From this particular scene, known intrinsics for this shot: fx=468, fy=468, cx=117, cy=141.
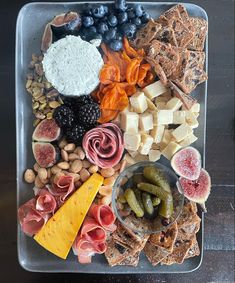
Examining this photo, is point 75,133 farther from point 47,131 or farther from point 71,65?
point 71,65

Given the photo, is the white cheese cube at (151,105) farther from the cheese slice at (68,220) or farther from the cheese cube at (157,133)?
the cheese slice at (68,220)

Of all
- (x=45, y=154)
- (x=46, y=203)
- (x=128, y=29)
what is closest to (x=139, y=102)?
(x=128, y=29)

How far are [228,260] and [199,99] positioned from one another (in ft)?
2.12

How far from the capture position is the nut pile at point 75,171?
1.67 meters

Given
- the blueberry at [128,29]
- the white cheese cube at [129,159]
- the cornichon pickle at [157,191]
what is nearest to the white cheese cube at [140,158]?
the white cheese cube at [129,159]

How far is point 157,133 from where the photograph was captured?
1.70 meters

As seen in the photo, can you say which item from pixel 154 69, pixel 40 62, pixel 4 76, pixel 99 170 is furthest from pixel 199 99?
pixel 4 76

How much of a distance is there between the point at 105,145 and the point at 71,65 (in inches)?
12.2

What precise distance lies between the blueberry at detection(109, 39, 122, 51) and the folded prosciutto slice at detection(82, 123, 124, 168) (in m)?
0.27

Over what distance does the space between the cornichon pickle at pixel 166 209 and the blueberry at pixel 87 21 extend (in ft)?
2.24

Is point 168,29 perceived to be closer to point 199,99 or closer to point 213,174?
point 199,99

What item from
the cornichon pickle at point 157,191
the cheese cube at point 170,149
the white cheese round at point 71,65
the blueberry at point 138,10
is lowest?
the cornichon pickle at point 157,191

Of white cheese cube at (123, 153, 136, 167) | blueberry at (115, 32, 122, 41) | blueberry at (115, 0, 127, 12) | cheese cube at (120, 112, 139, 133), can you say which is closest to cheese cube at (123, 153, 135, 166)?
white cheese cube at (123, 153, 136, 167)

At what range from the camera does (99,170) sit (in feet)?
5.58
